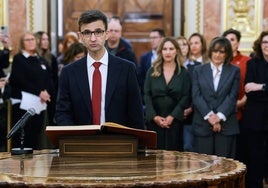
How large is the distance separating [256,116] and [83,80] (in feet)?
10.4

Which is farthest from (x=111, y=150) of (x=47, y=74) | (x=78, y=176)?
(x=47, y=74)

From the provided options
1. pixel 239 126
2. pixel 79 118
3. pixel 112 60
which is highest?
pixel 112 60

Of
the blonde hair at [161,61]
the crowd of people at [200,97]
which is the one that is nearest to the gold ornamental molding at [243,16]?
the crowd of people at [200,97]

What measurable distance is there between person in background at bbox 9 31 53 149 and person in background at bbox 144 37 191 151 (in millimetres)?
1417

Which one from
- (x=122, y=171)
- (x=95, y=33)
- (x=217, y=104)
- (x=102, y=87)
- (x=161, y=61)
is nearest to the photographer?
(x=122, y=171)

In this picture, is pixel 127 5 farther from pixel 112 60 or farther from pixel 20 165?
pixel 20 165

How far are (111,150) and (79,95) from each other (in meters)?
0.84

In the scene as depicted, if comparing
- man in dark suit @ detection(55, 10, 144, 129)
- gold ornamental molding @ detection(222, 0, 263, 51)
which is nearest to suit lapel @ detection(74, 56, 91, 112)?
man in dark suit @ detection(55, 10, 144, 129)

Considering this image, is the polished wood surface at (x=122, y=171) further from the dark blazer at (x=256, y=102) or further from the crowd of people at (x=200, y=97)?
the dark blazer at (x=256, y=102)

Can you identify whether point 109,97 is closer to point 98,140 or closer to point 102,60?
point 102,60

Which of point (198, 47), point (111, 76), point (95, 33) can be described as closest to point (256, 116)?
point (198, 47)

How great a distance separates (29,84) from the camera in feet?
26.7

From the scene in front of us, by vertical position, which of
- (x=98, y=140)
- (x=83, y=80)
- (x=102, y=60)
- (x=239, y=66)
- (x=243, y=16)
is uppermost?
(x=243, y=16)

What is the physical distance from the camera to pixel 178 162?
11.5ft
